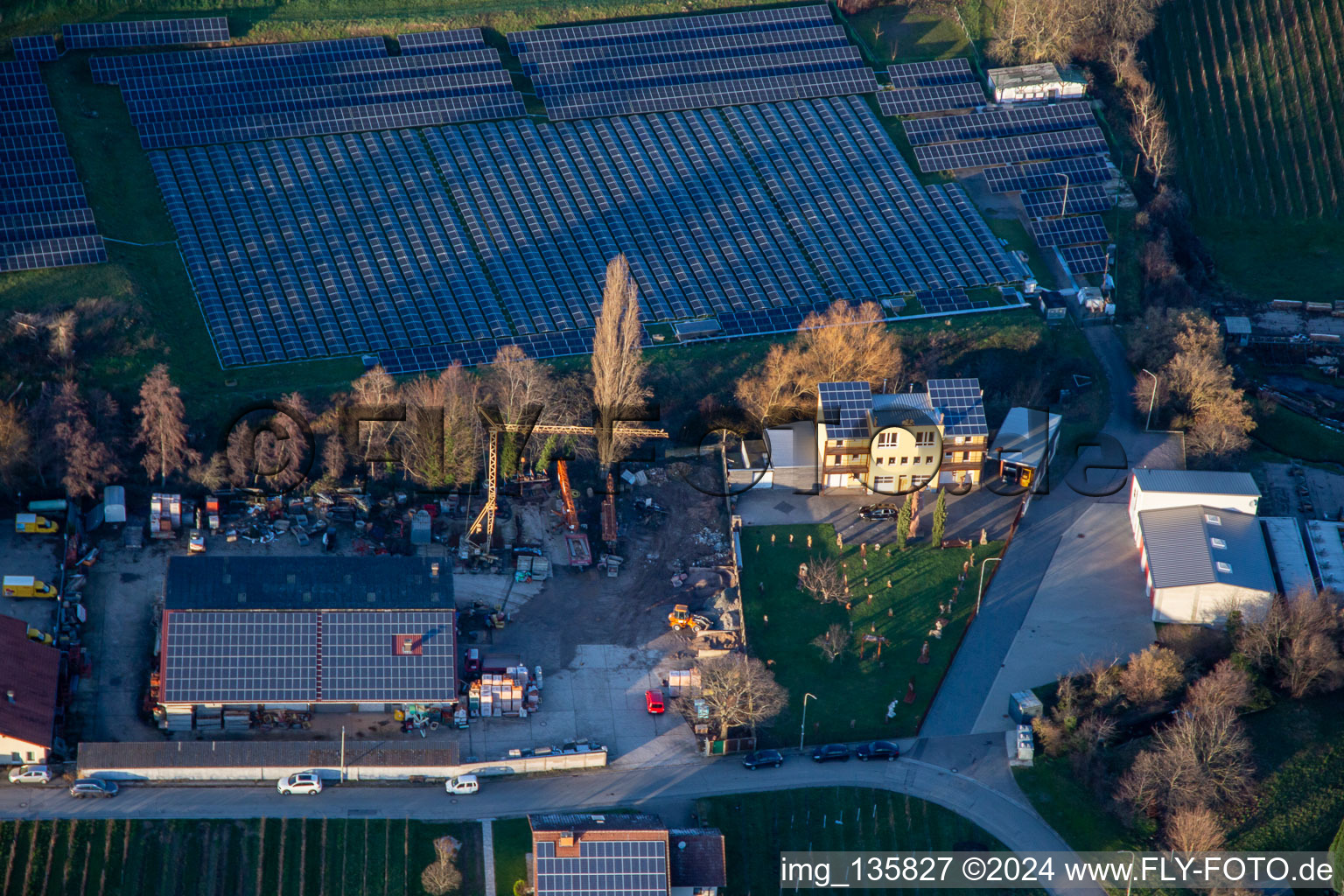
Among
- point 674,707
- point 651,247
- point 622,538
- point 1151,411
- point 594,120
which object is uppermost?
point 594,120

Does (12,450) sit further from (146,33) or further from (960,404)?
(960,404)

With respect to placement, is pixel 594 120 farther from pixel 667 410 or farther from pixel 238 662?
pixel 238 662

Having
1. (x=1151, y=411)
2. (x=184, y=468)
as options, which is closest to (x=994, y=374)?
(x=1151, y=411)

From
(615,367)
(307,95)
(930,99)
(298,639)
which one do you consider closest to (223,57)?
(307,95)

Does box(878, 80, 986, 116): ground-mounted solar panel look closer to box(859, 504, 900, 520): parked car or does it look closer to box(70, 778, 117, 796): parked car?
box(859, 504, 900, 520): parked car

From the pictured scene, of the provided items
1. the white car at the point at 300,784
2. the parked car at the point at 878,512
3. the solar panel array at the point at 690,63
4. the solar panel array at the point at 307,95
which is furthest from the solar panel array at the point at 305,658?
the solar panel array at the point at 690,63

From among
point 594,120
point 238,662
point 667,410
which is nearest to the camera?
point 238,662

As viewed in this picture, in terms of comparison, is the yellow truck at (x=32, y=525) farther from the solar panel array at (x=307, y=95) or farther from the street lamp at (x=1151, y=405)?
the street lamp at (x=1151, y=405)
